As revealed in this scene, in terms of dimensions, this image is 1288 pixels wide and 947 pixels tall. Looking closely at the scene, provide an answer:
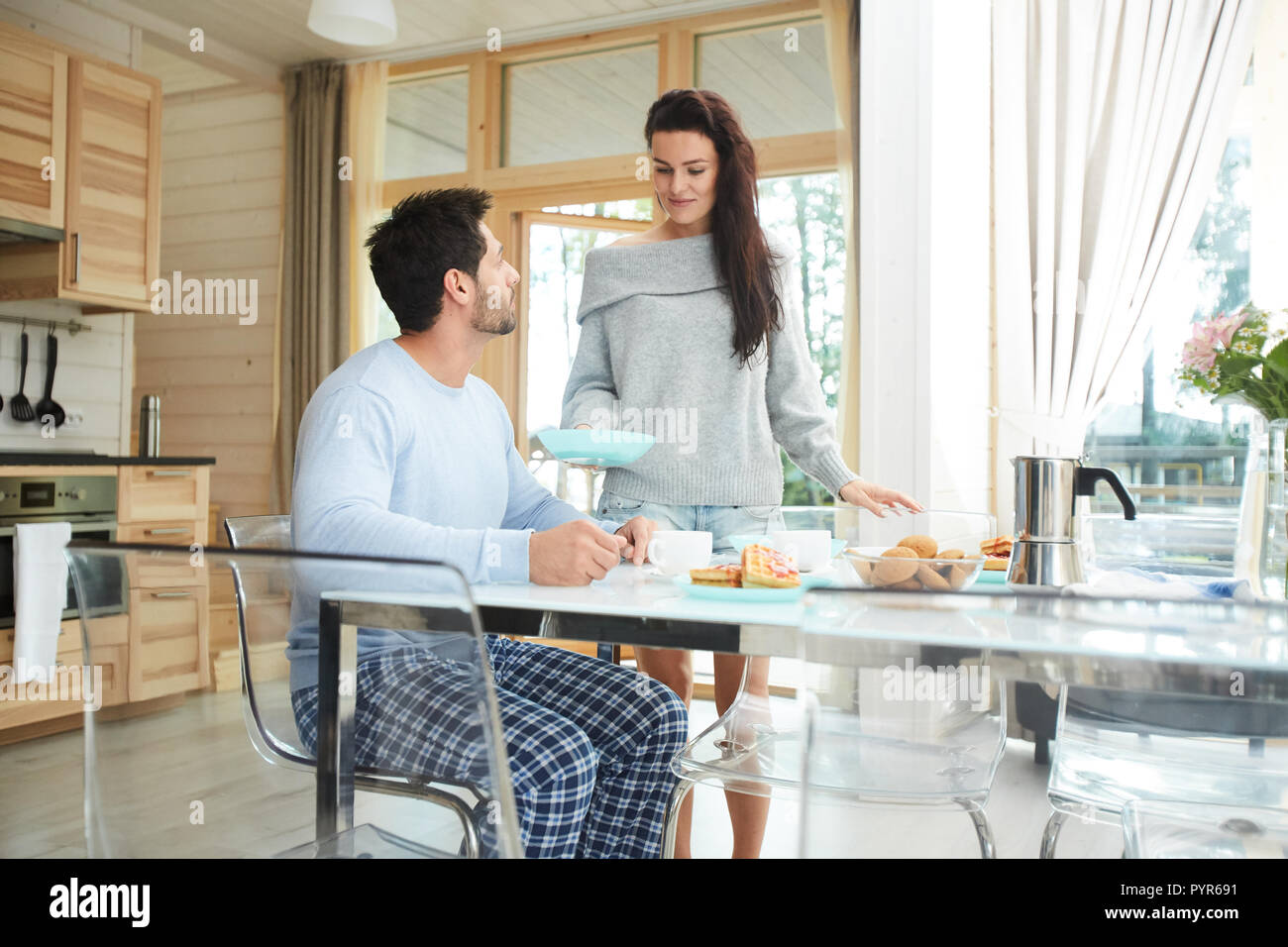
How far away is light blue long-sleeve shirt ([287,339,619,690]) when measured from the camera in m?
1.26

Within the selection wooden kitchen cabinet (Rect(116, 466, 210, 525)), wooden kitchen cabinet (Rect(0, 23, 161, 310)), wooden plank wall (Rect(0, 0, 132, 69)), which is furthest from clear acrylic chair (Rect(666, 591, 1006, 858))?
wooden plank wall (Rect(0, 0, 132, 69))

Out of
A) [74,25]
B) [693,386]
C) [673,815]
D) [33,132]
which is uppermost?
[74,25]

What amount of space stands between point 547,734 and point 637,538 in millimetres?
394

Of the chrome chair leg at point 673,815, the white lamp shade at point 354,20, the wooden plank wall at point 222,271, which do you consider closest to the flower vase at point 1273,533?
the chrome chair leg at point 673,815

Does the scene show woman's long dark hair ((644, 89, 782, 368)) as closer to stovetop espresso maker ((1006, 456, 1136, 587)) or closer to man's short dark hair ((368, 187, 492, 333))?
man's short dark hair ((368, 187, 492, 333))

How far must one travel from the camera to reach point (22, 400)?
387 centimetres

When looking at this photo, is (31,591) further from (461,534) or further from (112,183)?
(461,534)

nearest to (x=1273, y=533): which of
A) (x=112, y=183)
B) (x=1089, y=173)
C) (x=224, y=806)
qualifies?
(x=224, y=806)

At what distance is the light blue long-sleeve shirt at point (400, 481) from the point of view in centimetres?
126

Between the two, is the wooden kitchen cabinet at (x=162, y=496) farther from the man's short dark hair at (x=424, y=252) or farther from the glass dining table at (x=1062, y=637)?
the glass dining table at (x=1062, y=637)

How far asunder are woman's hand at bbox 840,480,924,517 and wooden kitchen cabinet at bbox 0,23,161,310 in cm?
312
